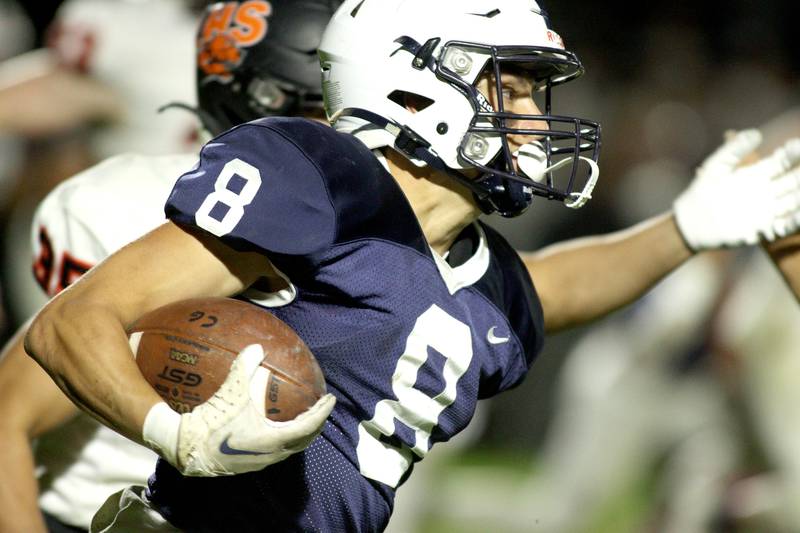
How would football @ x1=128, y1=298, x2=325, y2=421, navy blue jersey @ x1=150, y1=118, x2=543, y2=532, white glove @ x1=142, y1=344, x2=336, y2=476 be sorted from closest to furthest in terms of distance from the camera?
white glove @ x1=142, y1=344, x2=336, y2=476, football @ x1=128, y1=298, x2=325, y2=421, navy blue jersey @ x1=150, y1=118, x2=543, y2=532

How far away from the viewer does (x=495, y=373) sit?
9.03 feet

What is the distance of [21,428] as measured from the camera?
272 centimetres

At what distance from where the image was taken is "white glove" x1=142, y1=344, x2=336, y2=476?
198 centimetres

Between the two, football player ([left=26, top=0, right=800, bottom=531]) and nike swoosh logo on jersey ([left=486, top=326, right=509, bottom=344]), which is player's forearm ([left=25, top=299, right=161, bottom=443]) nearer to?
football player ([left=26, top=0, right=800, bottom=531])

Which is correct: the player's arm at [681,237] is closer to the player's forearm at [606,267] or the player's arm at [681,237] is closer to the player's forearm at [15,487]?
the player's forearm at [606,267]

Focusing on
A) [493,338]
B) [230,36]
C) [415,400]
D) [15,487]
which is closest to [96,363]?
[415,400]

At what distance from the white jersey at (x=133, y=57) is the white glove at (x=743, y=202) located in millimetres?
2341

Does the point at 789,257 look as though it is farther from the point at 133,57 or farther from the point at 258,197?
the point at 133,57

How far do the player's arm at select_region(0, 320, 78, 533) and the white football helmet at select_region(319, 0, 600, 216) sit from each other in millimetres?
893

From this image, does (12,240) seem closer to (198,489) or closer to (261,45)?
(261,45)

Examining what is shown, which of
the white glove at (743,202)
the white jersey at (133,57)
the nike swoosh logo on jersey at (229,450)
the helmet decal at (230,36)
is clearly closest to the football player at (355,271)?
the nike swoosh logo on jersey at (229,450)

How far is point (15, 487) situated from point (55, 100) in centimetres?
284

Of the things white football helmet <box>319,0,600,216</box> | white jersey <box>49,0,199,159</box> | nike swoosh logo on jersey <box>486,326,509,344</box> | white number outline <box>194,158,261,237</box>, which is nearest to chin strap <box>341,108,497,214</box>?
white football helmet <box>319,0,600,216</box>

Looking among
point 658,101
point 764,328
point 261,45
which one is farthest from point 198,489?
point 658,101
